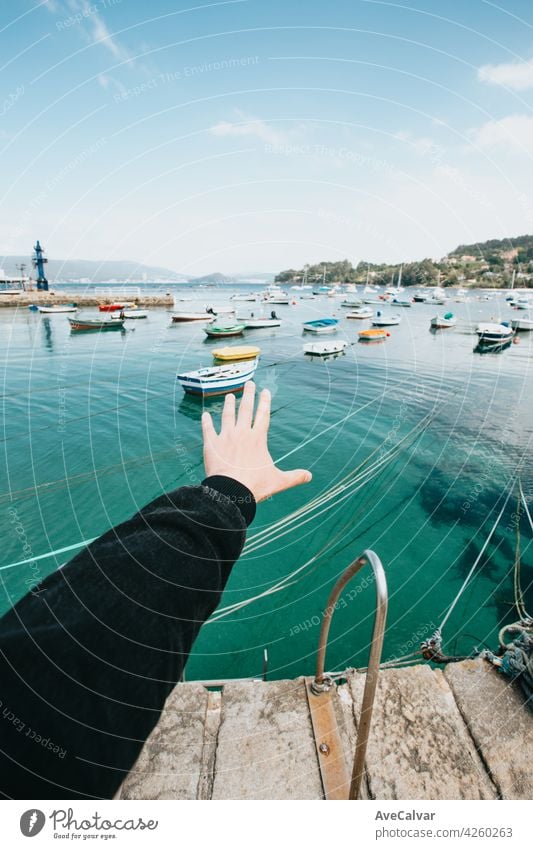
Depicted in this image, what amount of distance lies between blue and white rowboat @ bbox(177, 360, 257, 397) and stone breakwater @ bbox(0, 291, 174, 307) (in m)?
50.6

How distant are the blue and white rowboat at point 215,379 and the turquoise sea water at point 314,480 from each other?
82 centimetres

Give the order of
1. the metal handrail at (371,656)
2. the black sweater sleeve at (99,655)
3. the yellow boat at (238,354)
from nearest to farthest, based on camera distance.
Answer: the black sweater sleeve at (99,655)
the metal handrail at (371,656)
the yellow boat at (238,354)

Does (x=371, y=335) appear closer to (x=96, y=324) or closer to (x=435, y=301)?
(x=96, y=324)

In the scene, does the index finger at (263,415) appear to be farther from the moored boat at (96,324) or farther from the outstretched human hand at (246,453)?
the moored boat at (96,324)

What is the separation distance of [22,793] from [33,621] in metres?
0.42

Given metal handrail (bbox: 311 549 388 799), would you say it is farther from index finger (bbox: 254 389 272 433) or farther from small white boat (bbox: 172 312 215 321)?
small white boat (bbox: 172 312 215 321)

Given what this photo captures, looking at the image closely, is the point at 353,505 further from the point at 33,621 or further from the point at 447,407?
the point at 447,407

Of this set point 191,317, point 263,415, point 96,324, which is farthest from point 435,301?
point 263,415

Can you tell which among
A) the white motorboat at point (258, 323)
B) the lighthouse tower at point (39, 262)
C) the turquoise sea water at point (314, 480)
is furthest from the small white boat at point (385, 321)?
the lighthouse tower at point (39, 262)

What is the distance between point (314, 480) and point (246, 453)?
37.8 ft

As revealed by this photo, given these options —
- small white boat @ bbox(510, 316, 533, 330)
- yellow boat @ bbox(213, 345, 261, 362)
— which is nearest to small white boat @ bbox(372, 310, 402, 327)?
small white boat @ bbox(510, 316, 533, 330)

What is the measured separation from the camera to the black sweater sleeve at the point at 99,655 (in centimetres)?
83
